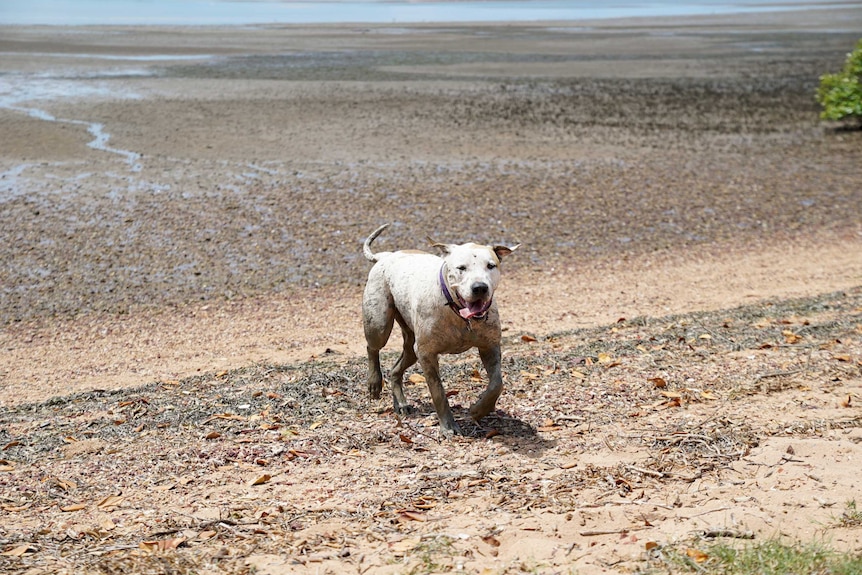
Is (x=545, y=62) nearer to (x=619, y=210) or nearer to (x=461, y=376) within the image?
(x=619, y=210)

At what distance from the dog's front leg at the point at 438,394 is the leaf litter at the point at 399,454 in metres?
0.19

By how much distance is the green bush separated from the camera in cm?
2456

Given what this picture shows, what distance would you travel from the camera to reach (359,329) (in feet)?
41.2

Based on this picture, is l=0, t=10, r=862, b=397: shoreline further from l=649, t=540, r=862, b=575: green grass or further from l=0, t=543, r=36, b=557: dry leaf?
l=649, t=540, r=862, b=575: green grass

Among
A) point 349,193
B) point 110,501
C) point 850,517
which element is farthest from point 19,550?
point 349,193

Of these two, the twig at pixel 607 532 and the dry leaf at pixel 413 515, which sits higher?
the twig at pixel 607 532

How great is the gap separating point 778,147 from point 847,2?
5703 centimetres

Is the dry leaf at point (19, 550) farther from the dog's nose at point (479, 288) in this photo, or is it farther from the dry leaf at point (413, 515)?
the dog's nose at point (479, 288)

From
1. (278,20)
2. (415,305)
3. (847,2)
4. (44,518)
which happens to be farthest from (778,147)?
(847,2)

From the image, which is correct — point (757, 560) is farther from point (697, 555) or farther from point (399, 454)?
point (399, 454)

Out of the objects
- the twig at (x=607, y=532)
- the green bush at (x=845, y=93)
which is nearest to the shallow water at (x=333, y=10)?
the green bush at (x=845, y=93)

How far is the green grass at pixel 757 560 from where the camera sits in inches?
215

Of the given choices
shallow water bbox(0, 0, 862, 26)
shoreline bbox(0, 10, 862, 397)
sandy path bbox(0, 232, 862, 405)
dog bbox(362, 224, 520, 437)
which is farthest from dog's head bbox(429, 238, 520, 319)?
shallow water bbox(0, 0, 862, 26)

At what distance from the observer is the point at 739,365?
9.72 m
